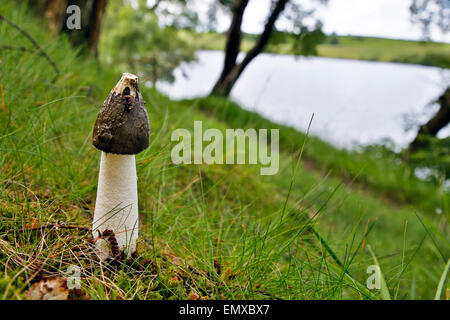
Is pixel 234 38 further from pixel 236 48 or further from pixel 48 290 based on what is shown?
pixel 48 290

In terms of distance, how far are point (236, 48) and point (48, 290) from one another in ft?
31.9

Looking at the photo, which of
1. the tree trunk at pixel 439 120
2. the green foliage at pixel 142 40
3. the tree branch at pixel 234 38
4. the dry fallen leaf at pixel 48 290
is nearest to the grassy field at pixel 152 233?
the dry fallen leaf at pixel 48 290

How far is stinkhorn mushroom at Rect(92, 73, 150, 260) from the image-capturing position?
1.31 meters

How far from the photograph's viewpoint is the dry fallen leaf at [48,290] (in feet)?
3.68

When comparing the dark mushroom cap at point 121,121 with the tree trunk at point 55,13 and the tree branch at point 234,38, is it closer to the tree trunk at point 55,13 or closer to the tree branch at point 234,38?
the tree trunk at point 55,13

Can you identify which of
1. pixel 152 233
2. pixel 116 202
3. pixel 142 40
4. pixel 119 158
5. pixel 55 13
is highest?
pixel 142 40

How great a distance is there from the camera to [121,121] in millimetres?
1302

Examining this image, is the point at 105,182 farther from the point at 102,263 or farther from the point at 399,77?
the point at 399,77

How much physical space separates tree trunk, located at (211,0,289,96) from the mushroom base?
7.50 meters

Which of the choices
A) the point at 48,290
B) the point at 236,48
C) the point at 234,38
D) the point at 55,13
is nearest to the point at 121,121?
Result: the point at 48,290

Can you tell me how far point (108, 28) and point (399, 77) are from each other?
28940 mm

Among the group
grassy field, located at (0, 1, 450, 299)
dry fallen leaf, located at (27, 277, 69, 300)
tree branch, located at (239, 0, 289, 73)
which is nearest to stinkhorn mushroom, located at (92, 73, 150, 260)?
grassy field, located at (0, 1, 450, 299)
